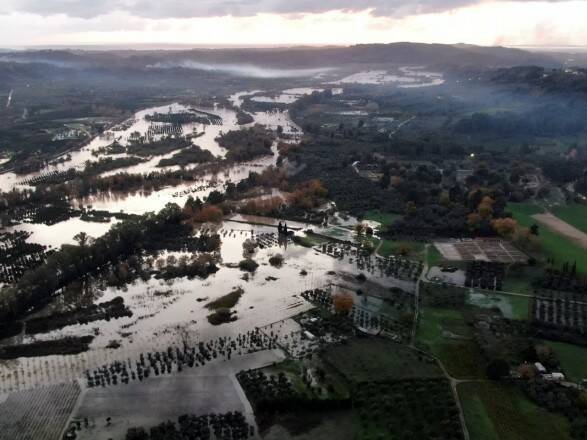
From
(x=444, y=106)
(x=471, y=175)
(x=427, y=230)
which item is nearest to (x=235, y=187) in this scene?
(x=427, y=230)

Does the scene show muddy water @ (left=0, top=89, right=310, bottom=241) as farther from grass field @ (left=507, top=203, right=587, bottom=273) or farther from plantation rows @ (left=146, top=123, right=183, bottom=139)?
grass field @ (left=507, top=203, right=587, bottom=273)

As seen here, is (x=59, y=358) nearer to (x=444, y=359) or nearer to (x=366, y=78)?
(x=444, y=359)

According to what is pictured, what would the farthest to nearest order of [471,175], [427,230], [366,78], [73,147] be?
[366,78]
[73,147]
[471,175]
[427,230]

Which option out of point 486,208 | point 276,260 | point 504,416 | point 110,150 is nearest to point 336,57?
point 110,150

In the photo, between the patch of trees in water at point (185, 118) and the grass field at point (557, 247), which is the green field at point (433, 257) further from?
the patch of trees in water at point (185, 118)

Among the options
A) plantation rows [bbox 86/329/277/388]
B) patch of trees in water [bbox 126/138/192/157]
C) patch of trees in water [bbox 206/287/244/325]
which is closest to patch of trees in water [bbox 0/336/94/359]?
plantation rows [bbox 86/329/277/388]

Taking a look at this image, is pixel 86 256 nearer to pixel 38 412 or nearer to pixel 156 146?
pixel 38 412
